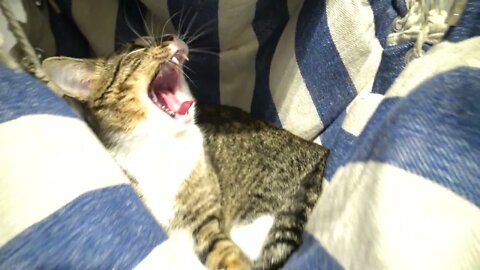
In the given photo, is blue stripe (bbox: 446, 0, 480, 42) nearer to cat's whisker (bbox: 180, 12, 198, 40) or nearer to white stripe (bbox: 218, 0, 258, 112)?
white stripe (bbox: 218, 0, 258, 112)

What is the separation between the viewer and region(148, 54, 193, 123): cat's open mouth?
976mm

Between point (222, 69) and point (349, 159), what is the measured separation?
52cm

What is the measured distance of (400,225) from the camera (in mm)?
503

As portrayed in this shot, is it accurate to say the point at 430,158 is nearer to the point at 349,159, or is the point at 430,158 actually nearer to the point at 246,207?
the point at 349,159

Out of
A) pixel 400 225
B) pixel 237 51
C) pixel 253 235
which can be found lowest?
pixel 253 235

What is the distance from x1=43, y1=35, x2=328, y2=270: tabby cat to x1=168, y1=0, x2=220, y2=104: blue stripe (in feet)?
0.24

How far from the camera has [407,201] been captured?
1.70 ft

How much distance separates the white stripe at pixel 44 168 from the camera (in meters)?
0.56

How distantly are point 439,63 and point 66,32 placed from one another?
2.79 ft

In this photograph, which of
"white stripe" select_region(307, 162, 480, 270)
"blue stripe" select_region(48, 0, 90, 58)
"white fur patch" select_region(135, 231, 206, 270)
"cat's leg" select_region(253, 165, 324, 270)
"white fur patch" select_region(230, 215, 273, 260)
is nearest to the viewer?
"white stripe" select_region(307, 162, 480, 270)

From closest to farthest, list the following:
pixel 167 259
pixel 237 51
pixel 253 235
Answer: pixel 167 259
pixel 253 235
pixel 237 51

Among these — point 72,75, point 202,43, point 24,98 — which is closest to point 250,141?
point 202,43

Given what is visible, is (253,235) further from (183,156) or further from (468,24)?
(468,24)

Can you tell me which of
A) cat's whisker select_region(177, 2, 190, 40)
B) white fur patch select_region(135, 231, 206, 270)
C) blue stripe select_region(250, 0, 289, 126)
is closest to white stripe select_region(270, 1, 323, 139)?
blue stripe select_region(250, 0, 289, 126)
